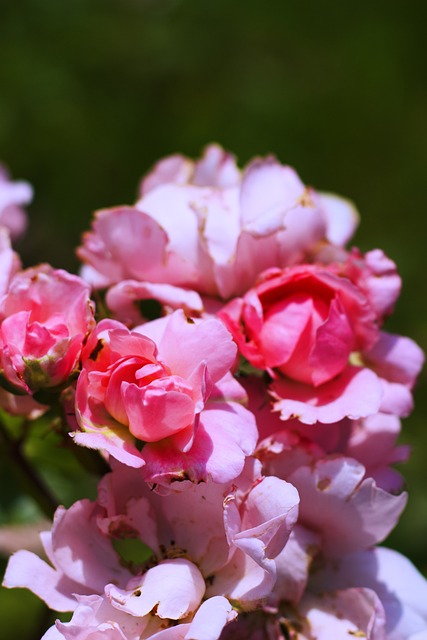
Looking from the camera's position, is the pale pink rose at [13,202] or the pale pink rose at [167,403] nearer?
the pale pink rose at [167,403]

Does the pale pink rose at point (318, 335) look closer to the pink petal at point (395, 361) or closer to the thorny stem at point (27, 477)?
the pink petal at point (395, 361)

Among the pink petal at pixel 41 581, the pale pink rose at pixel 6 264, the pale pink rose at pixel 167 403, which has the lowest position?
the pink petal at pixel 41 581

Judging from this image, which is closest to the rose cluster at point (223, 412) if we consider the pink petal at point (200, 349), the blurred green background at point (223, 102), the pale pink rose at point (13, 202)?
Result: the pink petal at point (200, 349)

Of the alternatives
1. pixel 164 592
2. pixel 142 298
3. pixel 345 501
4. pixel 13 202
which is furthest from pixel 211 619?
pixel 13 202

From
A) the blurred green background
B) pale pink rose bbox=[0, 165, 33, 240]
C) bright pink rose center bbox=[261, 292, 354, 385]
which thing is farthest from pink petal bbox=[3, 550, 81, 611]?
the blurred green background

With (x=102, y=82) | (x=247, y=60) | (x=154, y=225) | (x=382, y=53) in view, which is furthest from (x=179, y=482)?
(x=382, y=53)

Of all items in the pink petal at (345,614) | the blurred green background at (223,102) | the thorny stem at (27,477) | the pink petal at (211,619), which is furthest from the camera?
the blurred green background at (223,102)

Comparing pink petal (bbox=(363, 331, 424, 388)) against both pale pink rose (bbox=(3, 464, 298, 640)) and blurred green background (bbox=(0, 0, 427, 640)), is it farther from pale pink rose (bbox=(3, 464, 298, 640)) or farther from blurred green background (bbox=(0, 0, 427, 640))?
blurred green background (bbox=(0, 0, 427, 640))

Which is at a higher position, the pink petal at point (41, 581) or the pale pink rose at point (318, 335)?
the pale pink rose at point (318, 335)
